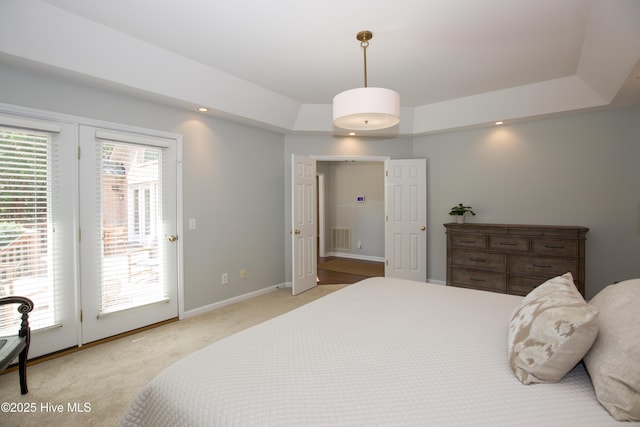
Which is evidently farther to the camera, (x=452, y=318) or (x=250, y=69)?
(x=250, y=69)

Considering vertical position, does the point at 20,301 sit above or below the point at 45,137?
below

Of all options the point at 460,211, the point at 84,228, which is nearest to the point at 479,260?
the point at 460,211

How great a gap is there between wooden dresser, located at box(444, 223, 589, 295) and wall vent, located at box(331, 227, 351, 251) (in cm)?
340

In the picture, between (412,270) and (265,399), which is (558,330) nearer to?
(265,399)

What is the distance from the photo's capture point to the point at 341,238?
25.2 feet

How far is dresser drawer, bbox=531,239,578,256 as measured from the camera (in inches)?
140

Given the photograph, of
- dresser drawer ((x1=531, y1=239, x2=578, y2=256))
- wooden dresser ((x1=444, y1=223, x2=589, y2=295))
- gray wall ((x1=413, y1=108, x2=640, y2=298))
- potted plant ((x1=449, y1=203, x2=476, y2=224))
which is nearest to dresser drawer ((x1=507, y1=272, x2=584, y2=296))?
wooden dresser ((x1=444, y1=223, x2=589, y2=295))

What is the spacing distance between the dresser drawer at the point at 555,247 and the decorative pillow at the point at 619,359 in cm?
281

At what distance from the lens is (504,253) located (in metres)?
3.93

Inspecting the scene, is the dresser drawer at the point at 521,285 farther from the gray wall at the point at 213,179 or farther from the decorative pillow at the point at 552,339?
the gray wall at the point at 213,179

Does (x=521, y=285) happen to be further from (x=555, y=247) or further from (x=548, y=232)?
(x=548, y=232)

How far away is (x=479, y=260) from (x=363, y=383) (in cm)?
353

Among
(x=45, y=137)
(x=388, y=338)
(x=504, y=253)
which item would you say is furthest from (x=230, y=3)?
(x=504, y=253)

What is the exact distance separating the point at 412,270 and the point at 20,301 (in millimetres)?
4486
